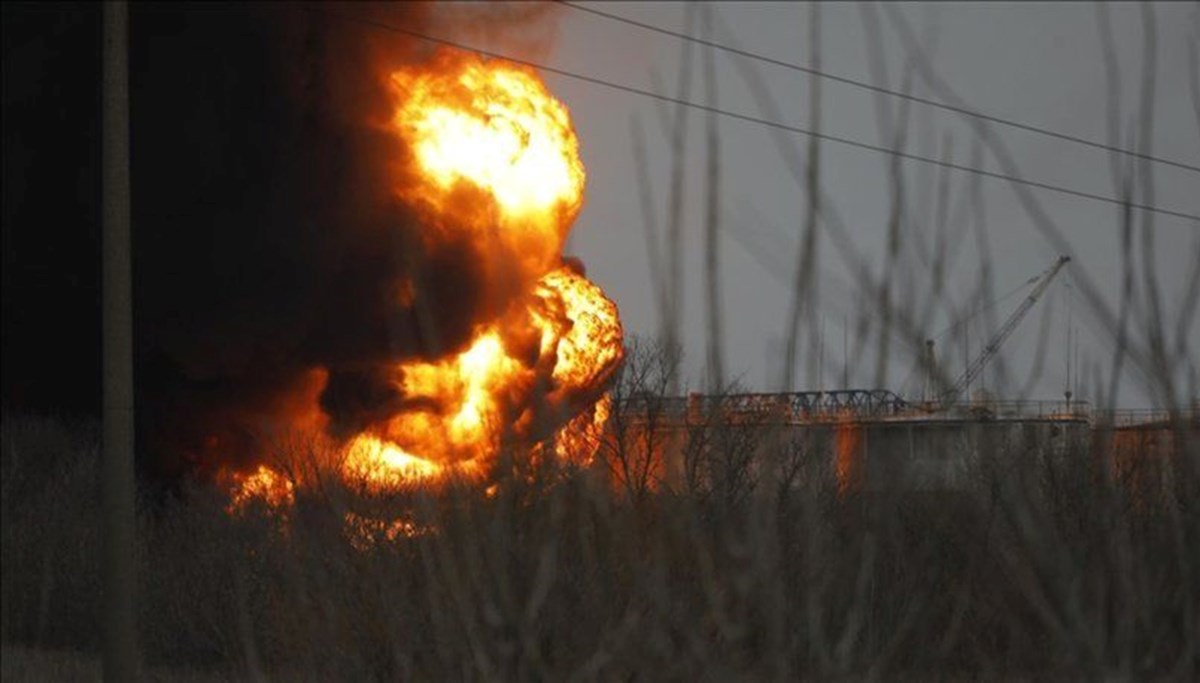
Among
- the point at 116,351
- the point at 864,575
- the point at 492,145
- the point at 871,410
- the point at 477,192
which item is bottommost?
the point at 864,575

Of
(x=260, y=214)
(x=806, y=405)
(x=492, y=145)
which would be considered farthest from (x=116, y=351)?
(x=260, y=214)

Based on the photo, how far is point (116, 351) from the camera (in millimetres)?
12125

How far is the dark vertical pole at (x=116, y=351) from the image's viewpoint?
12086 mm

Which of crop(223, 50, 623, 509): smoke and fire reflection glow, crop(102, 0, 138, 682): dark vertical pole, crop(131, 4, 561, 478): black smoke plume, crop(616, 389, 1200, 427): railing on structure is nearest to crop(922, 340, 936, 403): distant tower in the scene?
crop(616, 389, 1200, 427): railing on structure

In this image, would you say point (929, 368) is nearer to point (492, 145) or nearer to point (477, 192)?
point (477, 192)

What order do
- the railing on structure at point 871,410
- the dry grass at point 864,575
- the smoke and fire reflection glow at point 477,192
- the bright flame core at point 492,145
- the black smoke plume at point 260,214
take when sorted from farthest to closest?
1. the black smoke plume at point 260,214
2. the bright flame core at point 492,145
3. the smoke and fire reflection glow at point 477,192
4. the railing on structure at point 871,410
5. the dry grass at point 864,575

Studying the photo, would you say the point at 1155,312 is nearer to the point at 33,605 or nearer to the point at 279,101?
the point at 33,605

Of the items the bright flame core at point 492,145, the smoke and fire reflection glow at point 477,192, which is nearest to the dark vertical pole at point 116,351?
the smoke and fire reflection glow at point 477,192

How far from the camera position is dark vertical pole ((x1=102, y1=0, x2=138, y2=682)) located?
12086 mm

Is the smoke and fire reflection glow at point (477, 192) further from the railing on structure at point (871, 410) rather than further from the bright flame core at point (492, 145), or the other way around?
the railing on structure at point (871, 410)

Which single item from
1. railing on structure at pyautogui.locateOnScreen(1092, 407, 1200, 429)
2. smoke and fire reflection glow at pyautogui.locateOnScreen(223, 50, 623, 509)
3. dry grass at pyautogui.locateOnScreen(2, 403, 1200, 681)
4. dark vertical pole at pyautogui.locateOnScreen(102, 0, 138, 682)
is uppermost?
smoke and fire reflection glow at pyautogui.locateOnScreen(223, 50, 623, 509)

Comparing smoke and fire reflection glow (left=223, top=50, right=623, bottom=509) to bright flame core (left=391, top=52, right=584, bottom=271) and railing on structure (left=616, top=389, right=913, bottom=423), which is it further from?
railing on structure (left=616, top=389, right=913, bottom=423)

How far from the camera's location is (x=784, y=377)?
3943 millimetres

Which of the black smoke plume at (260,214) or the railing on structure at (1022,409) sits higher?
the black smoke plume at (260,214)
